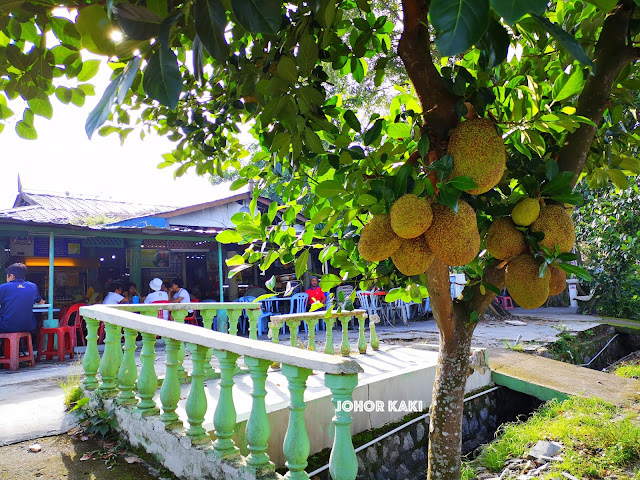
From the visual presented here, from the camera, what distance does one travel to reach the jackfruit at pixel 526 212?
1.19 m

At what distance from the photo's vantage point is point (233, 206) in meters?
11.9

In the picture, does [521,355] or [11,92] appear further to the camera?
[521,355]

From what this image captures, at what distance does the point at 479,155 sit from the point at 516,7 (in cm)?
64

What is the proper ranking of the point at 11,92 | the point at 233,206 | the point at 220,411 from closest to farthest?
the point at 11,92 → the point at 220,411 → the point at 233,206

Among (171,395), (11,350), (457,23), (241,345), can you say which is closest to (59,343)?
(11,350)

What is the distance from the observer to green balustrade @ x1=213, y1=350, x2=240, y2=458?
2.14m

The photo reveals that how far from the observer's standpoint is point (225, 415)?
7.11 feet

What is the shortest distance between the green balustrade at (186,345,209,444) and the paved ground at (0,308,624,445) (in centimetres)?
141

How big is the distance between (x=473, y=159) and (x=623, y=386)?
15.9 feet

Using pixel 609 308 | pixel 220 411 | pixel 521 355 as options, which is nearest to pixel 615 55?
pixel 220 411

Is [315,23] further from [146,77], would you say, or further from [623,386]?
[623,386]

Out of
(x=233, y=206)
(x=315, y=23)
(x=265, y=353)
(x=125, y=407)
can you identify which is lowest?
(x=125, y=407)

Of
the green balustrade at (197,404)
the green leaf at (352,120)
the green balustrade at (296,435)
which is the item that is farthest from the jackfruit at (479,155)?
the green balustrade at (197,404)

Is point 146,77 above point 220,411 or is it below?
above
